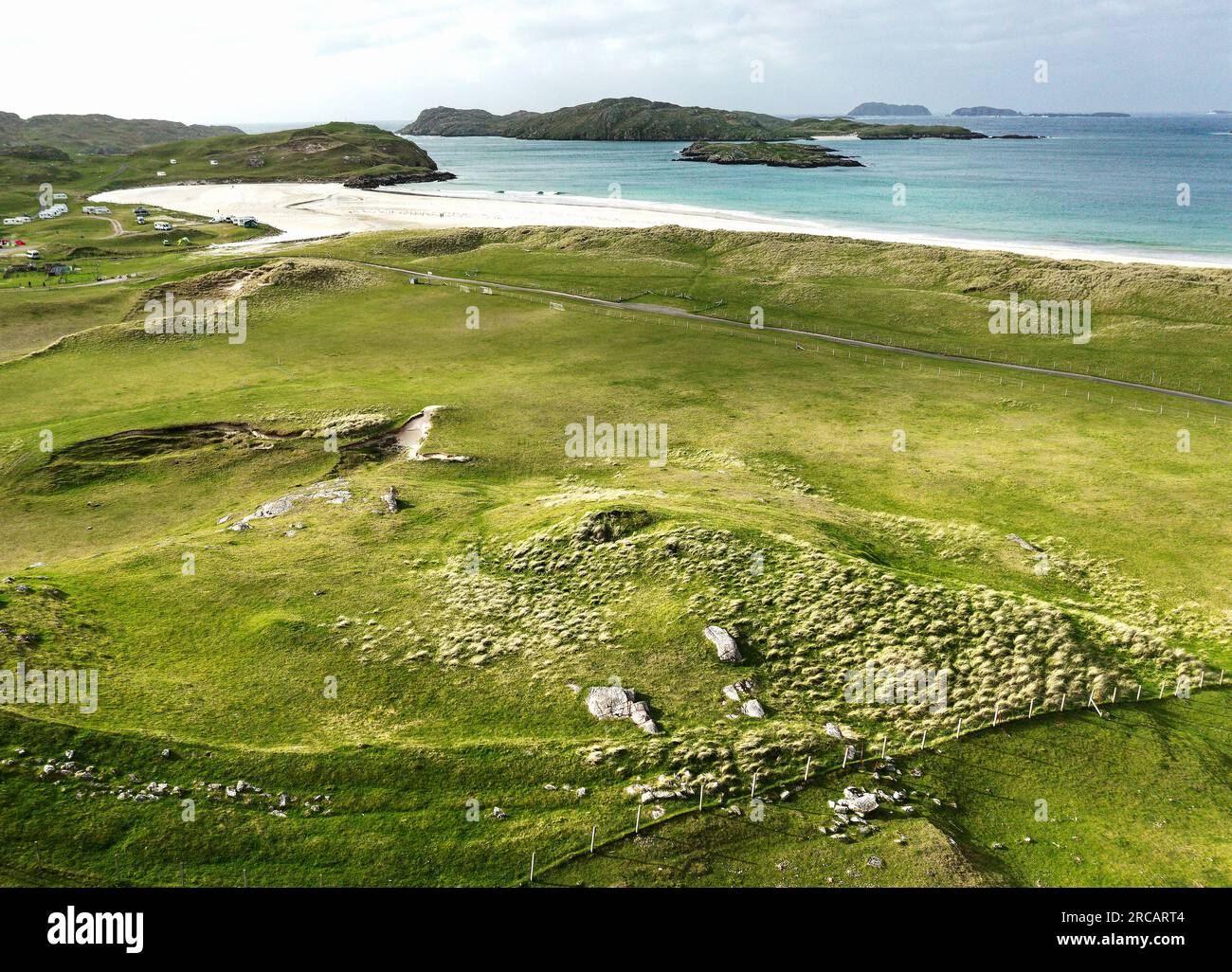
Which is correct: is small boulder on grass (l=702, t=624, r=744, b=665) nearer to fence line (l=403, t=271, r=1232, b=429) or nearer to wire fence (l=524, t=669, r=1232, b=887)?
wire fence (l=524, t=669, r=1232, b=887)

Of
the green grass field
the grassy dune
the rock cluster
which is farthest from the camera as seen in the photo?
the grassy dune

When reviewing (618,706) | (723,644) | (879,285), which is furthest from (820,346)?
(618,706)

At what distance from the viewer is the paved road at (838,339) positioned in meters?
82.8

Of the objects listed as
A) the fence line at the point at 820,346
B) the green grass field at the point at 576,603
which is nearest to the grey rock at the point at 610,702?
the green grass field at the point at 576,603

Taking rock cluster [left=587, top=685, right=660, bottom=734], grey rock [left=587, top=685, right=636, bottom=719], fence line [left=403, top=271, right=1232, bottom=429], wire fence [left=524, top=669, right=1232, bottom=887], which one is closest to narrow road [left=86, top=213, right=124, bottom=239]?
fence line [left=403, top=271, right=1232, bottom=429]

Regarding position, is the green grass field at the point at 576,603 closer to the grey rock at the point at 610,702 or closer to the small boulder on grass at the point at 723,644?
Result: the small boulder on grass at the point at 723,644

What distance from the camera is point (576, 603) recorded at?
42438 millimetres

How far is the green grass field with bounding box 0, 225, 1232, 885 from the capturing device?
27.6 metres

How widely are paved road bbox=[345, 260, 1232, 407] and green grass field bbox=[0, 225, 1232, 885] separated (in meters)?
4.63

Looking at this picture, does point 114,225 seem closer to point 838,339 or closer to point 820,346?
point 820,346

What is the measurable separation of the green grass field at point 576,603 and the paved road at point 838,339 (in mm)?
4627

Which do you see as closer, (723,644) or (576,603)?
→ (723,644)

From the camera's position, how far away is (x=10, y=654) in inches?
1346

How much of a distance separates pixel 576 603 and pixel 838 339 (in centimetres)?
7325
